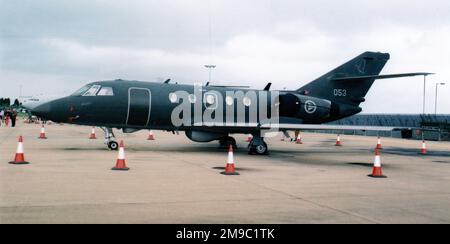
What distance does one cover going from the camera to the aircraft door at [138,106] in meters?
17.8

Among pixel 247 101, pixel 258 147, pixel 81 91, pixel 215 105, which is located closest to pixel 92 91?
pixel 81 91

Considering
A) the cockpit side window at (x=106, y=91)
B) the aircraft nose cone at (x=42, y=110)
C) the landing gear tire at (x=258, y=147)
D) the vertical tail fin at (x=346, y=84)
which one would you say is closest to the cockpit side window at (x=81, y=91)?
the cockpit side window at (x=106, y=91)

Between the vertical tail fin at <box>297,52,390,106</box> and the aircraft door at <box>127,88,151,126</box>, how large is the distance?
781 cm

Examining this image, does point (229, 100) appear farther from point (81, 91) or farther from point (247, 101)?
point (81, 91)

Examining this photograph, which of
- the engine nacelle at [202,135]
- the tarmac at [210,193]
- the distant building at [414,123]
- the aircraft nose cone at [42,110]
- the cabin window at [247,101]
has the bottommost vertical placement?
the distant building at [414,123]

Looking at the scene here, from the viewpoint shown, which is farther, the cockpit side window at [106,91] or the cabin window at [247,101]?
the cabin window at [247,101]

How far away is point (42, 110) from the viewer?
54.4 ft

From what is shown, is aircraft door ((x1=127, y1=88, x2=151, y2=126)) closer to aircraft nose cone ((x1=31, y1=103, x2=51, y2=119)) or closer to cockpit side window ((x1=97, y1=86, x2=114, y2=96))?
cockpit side window ((x1=97, y1=86, x2=114, y2=96))

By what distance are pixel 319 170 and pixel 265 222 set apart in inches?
285

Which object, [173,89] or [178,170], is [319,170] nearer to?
[178,170]

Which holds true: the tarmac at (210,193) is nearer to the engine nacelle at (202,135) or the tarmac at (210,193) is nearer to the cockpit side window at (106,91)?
the cockpit side window at (106,91)

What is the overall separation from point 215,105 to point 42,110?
686 centimetres

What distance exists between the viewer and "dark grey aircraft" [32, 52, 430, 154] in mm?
17297
